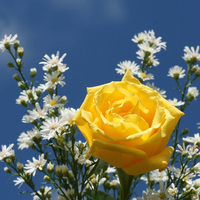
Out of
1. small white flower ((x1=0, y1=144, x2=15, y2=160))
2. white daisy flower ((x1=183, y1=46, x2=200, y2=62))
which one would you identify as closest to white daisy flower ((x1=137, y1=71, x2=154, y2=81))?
white daisy flower ((x1=183, y1=46, x2=200, y2=62))

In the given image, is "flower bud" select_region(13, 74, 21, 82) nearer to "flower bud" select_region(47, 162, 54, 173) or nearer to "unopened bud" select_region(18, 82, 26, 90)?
"unopened bud" select_region(18, 82, 26, 90)

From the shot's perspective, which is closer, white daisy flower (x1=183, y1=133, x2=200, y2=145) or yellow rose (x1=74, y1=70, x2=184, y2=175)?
yellow rose (x1=74, y1=70, x2=184, y2=175)

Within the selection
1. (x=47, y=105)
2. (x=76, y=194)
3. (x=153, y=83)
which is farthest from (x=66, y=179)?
(x=153, y=83)

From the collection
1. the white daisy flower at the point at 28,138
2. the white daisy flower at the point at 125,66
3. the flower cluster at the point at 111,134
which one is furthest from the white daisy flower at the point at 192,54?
the white daisy flower at the point at 28,138

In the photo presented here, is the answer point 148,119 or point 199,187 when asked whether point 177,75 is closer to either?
point 199,187

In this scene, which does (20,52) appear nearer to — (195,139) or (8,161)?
(8,161)
